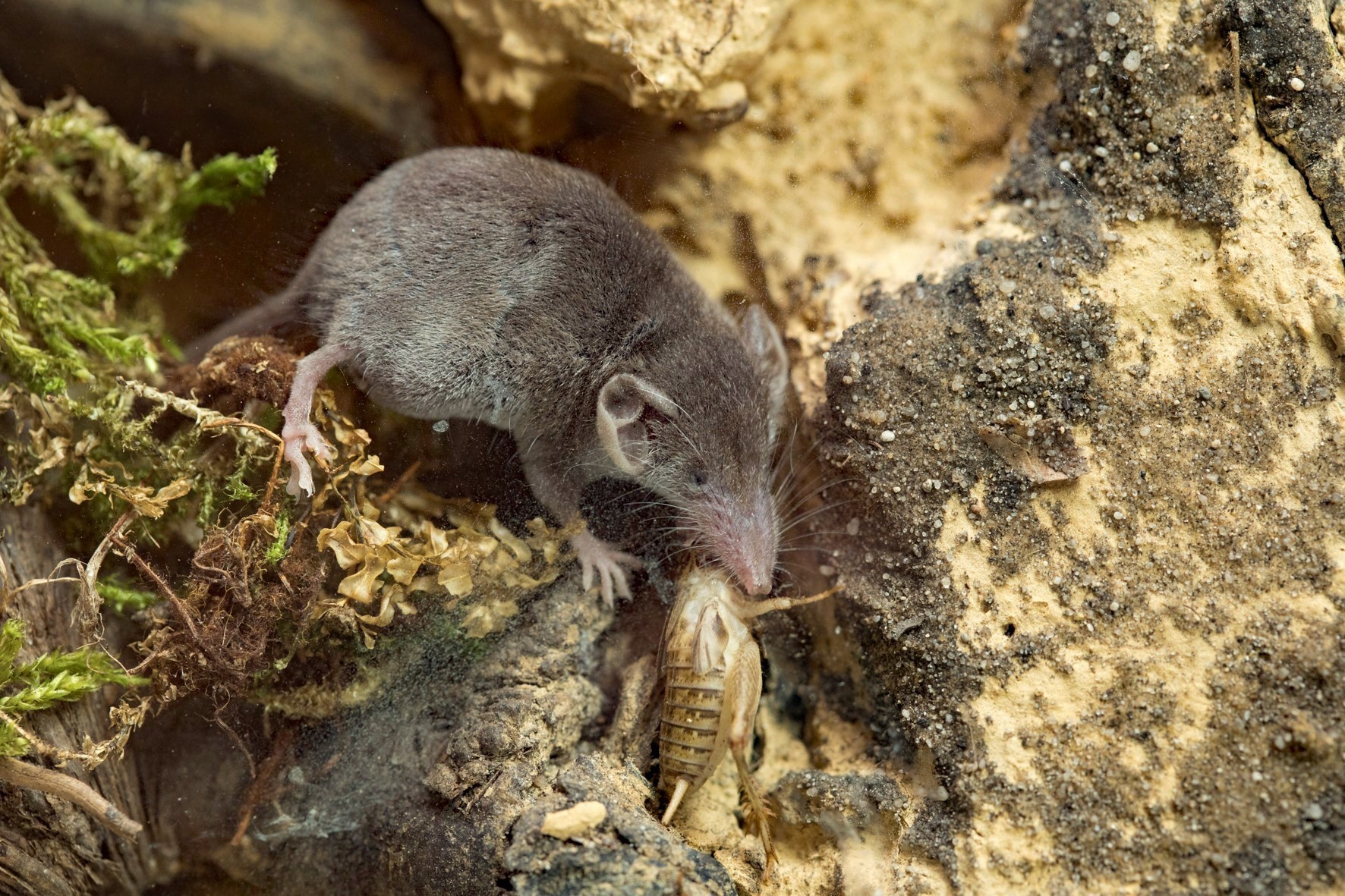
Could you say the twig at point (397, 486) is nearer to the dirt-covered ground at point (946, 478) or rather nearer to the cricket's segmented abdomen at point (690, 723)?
the dirt-covered ground at point (946, 478)

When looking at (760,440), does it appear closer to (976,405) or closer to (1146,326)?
(976,405)

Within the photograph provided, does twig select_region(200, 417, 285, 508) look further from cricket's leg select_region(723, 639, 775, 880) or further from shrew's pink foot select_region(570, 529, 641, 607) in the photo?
cricket's leg select_region(723, 639, 775, 880)

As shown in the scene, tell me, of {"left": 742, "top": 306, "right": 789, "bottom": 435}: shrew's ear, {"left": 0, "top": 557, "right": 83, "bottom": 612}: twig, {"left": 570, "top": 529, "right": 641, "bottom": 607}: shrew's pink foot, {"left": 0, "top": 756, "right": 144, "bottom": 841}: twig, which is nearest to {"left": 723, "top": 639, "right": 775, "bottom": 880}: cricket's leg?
{"left": 570, "top": 529, "right": 641, "bottom": 607}: shrew's pink foot

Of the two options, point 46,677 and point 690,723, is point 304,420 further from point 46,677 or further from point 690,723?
point 690,723

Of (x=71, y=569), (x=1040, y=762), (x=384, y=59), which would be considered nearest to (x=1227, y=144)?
(x=1040, y=762)

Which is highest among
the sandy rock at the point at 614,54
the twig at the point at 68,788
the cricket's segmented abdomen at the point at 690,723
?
the sandy rock at the point at 614,54

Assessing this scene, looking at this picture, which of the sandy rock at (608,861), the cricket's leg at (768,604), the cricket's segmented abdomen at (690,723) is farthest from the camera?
the cricket's leg at (768,604)

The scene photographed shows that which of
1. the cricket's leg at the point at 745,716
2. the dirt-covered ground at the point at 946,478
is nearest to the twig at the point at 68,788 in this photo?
the dirt-covered ground at the point at 946,478

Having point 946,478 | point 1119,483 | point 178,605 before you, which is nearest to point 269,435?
point 178,605
